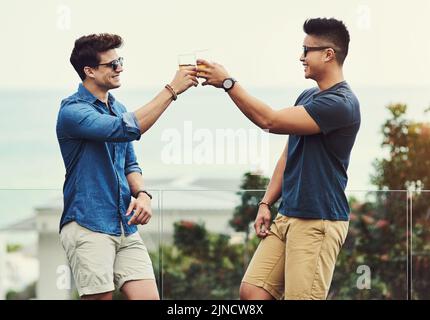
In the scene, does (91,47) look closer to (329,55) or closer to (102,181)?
(102,181)

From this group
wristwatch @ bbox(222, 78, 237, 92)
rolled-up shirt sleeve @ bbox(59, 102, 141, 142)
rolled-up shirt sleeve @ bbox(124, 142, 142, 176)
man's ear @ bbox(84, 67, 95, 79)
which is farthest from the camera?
rolled-up shirt sleeve @ bbox(124, 142, 142, 176)

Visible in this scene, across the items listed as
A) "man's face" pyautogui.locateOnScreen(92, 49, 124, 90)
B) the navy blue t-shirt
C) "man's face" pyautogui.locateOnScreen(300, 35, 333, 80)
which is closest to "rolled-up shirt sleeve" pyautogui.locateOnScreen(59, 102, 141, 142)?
"man's face" pyautogui.locateOnScreen(92, 49, 124, 90)

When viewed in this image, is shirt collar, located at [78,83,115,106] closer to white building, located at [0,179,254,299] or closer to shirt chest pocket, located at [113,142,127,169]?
shirt chest pocket, located at [113,142,127,169]

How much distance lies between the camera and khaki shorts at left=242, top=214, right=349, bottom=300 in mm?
4219

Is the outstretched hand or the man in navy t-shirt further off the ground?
the outstretched hand

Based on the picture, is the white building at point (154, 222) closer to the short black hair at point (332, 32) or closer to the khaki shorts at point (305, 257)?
the khaki shorts at point (305, 257)

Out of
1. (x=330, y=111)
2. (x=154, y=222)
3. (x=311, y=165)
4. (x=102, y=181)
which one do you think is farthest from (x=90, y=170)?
(x=154, y=222)

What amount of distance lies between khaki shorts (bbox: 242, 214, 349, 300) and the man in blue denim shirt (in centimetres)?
56

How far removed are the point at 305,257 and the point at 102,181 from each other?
0.90m

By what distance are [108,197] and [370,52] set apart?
9725 mm

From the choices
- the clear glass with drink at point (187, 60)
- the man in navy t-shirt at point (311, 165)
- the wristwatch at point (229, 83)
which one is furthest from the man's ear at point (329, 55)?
the clear glass with drink at point (187, 60)

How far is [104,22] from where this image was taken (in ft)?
39.3

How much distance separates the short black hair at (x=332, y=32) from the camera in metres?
4.31

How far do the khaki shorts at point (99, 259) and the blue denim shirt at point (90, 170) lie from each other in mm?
37
